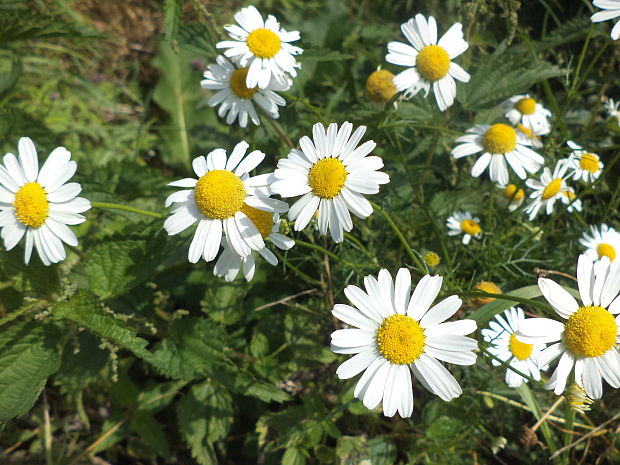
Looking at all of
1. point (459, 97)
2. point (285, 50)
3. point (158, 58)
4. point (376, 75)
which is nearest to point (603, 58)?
point (459, 97)

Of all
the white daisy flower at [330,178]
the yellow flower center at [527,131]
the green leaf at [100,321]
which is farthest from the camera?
the yellow flower center at [527,131]

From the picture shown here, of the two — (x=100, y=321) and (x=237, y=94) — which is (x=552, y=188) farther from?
(x=100, y=321)

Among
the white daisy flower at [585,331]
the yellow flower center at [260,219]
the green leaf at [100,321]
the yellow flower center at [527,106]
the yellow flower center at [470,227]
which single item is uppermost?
the yellow flower center at [527,106]

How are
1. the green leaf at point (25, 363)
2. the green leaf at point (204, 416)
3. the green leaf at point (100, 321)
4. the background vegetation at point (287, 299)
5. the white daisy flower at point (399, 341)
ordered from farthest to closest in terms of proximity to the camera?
the green leaf at point (204, 416), the background vegetation at point (287, 299), the green leaf at point (25, 363), the green leaf at point (100, 321), the white daisy flower at point (399, 341)

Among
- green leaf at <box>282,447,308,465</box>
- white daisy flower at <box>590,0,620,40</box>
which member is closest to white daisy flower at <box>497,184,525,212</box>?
white daisy flower at <box>590,0,620,40</box>

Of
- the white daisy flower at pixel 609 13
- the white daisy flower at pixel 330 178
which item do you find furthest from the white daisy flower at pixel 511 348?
the white daisy flower at pixel 609 13

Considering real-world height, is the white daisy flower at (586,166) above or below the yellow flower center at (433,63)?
below

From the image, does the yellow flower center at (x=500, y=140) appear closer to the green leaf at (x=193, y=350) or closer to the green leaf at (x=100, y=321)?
the green leaf at (x=193, y=350)
